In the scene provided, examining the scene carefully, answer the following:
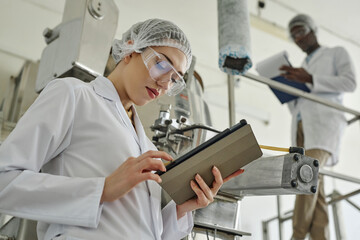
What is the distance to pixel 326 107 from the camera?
2.33 m

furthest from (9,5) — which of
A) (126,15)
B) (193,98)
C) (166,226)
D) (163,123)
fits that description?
(166,226)

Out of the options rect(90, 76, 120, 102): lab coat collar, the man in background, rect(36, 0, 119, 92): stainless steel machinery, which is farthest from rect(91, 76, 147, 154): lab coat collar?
the man in background

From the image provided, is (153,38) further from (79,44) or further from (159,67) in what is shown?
(79,44)

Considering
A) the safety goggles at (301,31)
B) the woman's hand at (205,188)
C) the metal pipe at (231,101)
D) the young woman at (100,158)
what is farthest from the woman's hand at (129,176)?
the safety goggles at (301,31)

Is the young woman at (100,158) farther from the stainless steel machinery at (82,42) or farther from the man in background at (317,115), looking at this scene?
the man in background at (317,115)

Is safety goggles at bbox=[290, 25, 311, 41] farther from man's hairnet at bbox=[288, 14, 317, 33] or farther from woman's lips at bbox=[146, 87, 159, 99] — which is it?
woman's lips at bbox=[146, 87, 159, 99]

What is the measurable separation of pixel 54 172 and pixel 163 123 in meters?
0.52

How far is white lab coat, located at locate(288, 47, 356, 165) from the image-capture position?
2.25 meters

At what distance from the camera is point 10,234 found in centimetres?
141

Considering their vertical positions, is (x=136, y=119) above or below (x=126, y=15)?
below

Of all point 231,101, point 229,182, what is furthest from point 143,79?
point 231,101

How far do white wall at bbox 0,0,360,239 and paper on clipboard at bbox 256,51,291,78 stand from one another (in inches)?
49.6

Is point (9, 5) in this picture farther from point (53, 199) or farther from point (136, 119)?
point (53, 199)

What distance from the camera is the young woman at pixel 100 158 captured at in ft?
2.58
